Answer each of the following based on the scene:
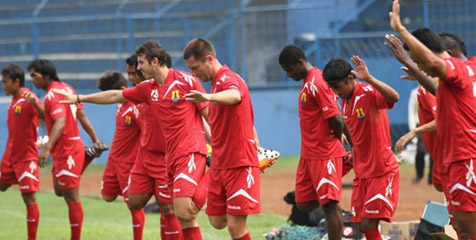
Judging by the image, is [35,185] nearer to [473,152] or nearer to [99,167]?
[473,152]

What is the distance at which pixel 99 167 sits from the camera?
1139 inches

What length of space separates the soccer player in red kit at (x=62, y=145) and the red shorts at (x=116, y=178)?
0.38 m

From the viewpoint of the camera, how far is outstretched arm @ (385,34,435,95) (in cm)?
770

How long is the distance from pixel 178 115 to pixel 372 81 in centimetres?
203

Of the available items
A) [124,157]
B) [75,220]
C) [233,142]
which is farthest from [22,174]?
[233,142]

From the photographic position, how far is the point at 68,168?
12.6 meters

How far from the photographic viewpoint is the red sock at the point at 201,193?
32.0ft

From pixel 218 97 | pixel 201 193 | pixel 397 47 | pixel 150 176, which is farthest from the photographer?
pixel 150 176

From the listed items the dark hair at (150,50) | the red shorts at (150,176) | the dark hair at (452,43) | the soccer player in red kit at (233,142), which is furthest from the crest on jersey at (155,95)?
the dark hair at (452,43)

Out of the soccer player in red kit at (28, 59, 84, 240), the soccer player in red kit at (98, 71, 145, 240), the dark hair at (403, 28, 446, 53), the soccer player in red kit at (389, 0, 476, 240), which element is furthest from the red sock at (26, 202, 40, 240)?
the dark hair at (403, 28, 446, 53)

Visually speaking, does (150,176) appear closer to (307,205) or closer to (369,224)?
(307,205)

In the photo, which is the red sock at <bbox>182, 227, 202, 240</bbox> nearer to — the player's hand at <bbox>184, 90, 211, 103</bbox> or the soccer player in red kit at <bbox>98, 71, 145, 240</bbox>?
the player's hand at <bbox>184, 90, 211, 103</bbox>

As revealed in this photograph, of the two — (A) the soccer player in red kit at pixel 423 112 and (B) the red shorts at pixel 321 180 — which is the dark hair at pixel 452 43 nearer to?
(A) the soccer player in red kit at pixel 423 112

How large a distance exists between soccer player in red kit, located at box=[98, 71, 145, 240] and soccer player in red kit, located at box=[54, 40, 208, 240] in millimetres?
2040
